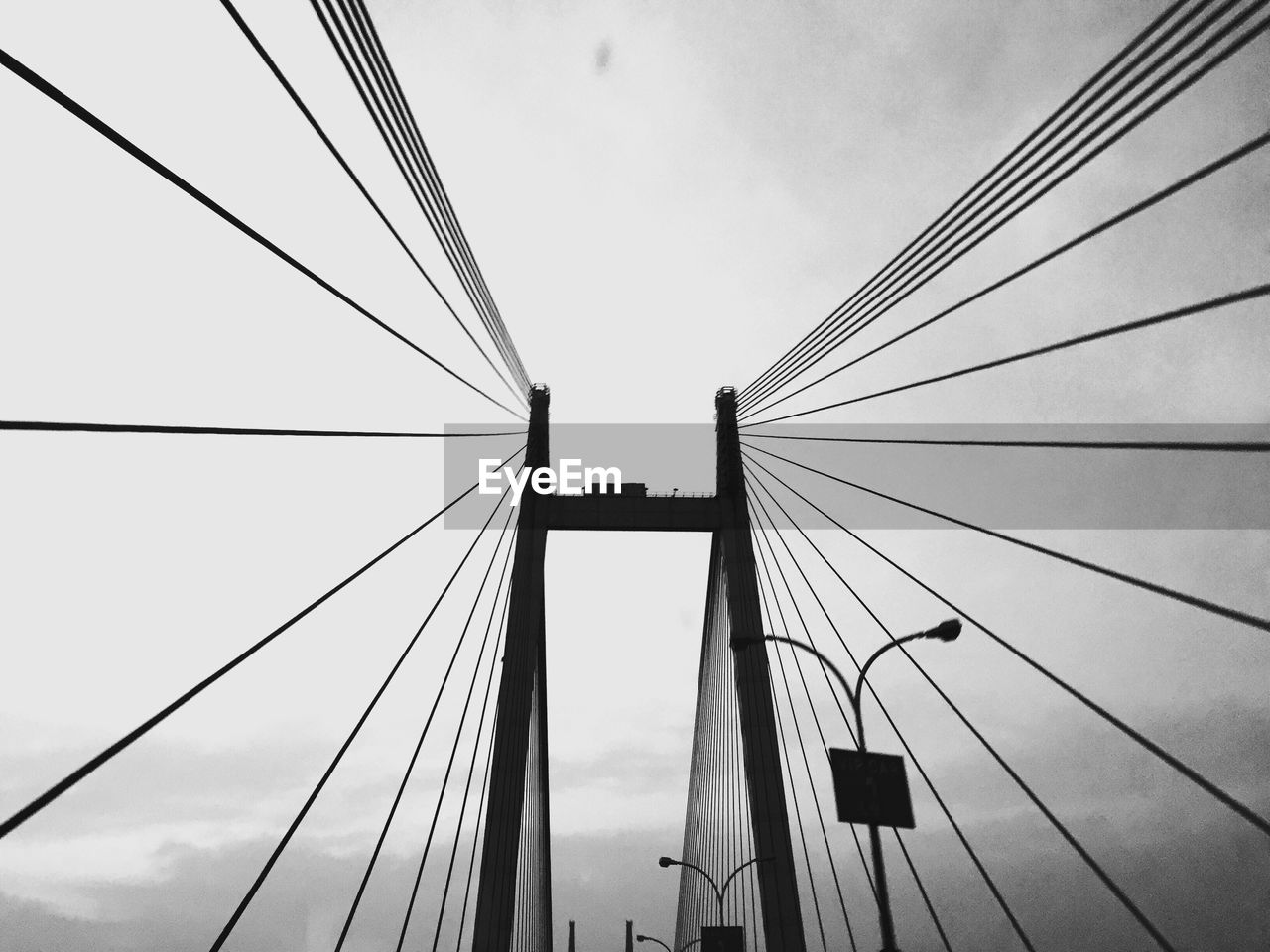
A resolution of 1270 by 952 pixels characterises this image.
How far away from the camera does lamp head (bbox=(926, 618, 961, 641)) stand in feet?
38.8

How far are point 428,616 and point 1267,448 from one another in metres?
11.1

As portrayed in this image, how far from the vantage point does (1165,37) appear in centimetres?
754

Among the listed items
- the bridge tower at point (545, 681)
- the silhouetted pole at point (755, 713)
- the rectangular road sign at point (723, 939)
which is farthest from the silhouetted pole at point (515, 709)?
the rectangular road sign at point (723, 939)

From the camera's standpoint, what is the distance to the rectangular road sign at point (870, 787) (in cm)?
919

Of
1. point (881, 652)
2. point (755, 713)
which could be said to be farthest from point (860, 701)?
point (755, 713)

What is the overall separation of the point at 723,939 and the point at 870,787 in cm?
1687

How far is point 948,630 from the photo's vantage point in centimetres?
1188

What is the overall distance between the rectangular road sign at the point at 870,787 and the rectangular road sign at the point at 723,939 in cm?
1627

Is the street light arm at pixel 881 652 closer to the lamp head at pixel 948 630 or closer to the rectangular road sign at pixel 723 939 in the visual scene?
the lamp head at pixel 948 630

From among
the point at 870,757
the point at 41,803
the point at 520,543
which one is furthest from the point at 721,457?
the point at 41,803

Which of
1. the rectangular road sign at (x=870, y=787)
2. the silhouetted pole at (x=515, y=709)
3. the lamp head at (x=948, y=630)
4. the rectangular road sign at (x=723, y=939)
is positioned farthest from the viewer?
the rectangular road sign at (x=723, y=939)

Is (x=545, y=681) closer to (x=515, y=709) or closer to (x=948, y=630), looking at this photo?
(x=515, y=709)

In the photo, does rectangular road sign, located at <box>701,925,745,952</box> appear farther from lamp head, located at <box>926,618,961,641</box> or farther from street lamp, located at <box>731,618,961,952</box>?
lamp head, located at <box>926,618,961,641</box>

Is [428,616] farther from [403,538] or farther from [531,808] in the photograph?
[531,808]
